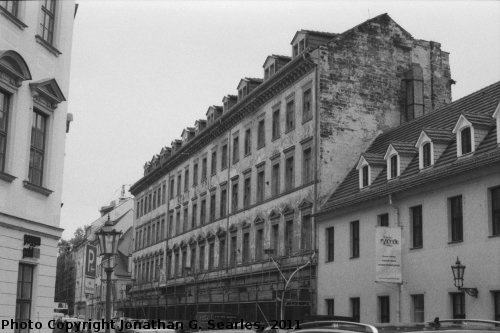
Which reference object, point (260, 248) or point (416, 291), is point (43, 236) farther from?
point (260, 248)

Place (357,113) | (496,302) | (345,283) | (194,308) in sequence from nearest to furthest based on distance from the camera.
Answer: (496,302)
(345,283)
(357,113)
(194,308)

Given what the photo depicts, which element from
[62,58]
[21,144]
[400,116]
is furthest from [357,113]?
[21,144]

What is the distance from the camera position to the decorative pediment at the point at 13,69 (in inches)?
733

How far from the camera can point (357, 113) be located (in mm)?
38031

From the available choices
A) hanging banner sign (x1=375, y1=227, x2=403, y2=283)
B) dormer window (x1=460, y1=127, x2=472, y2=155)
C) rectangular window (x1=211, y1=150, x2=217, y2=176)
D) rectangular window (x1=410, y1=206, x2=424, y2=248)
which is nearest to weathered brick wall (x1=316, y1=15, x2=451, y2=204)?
rectangular window (x1=410, y1=206, x2=424, y2=248)

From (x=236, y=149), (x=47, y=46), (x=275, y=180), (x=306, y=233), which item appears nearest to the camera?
(x=47, y=46)

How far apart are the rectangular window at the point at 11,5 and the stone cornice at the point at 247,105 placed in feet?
65.8

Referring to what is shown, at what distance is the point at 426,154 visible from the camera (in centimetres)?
2916

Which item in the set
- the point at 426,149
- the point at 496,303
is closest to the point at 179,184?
the point at 426,149

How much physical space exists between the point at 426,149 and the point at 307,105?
10.1 metres

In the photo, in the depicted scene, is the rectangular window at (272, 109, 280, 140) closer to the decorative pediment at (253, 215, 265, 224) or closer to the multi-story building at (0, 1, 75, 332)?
the decorative pediment at (253, 215, 265, 224)

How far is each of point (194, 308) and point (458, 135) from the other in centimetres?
2955

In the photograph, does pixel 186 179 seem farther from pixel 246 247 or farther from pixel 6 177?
pixel 6 177

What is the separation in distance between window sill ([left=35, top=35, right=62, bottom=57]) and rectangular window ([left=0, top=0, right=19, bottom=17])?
3.67ft
